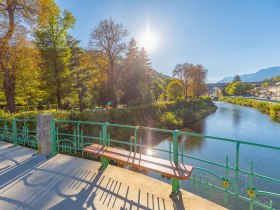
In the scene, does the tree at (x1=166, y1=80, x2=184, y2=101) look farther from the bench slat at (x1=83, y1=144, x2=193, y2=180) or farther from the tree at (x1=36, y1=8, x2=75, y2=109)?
the bench slat at (x1=83, y1=144, x2=193, y2=180)

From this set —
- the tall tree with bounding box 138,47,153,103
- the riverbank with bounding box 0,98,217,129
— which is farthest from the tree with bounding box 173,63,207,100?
the tall tree with bounding box 138,47,153,103

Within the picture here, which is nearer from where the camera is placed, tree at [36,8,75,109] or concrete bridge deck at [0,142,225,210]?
concrete bridge deck at [0,142,225,210]

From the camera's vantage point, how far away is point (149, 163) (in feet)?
12.1

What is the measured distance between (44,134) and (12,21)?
28.1ft

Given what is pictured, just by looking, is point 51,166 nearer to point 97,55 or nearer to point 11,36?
point 11,36

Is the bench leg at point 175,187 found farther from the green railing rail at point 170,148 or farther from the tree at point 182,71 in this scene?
the tree at point 182,71

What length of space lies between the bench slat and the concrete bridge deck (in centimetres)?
45

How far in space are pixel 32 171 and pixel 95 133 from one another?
7.18 meters

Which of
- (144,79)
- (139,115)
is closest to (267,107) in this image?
(144,79)

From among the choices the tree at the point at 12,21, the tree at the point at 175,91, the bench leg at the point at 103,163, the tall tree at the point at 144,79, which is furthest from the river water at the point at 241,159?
the tree at the point at 175,91

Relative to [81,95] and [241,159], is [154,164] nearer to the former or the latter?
[241,159]

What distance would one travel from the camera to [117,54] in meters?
17.7

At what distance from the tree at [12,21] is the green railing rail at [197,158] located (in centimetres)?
530

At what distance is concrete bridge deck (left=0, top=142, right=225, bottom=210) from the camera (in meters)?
3.18
